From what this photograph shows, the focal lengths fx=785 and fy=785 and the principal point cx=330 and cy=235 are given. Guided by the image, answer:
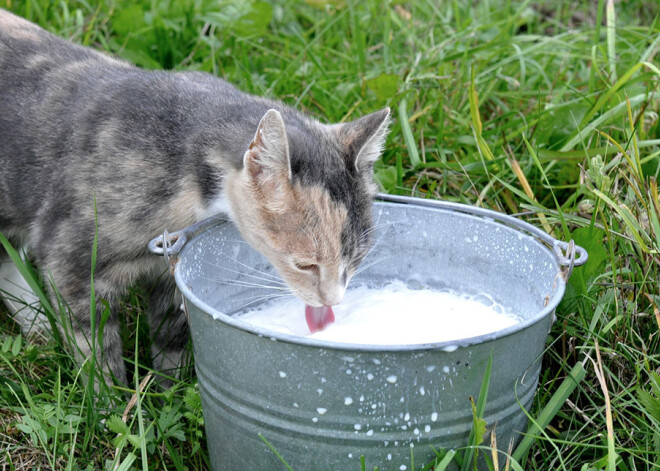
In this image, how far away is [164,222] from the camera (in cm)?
238

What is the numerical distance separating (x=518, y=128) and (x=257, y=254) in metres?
1.46

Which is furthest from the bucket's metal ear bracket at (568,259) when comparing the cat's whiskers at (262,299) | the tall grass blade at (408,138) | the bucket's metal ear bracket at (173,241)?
the tall grass blade at (408,138)

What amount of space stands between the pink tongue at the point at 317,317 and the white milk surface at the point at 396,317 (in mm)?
18

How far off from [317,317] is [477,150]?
1252 millimetres

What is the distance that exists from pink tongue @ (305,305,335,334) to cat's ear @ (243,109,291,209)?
360 mm

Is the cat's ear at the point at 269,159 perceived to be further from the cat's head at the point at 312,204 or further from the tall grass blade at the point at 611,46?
the tall grass blade at the point at 611,46

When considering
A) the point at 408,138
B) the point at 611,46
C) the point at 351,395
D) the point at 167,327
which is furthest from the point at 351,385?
the point at 611,46

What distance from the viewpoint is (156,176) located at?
93.4 inches

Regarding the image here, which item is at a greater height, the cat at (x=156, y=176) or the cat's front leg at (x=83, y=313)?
the cat at (x=156, y=176)

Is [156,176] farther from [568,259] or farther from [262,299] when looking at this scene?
[568,259]

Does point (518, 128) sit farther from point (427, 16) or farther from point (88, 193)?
point (88, 193)

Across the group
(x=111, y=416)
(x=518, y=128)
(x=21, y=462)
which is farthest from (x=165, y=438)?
(x=518, y=128)

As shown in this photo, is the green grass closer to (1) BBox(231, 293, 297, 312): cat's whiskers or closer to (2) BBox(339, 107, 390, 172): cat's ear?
(1) BBox(231, 293, 297, 312): cat's whiskers

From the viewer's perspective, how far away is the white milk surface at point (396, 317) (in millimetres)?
2219
